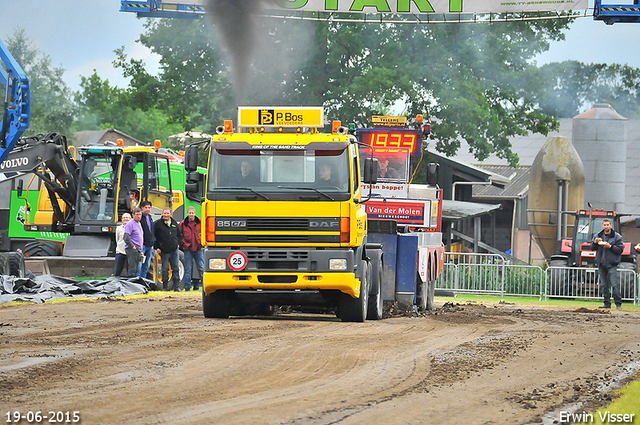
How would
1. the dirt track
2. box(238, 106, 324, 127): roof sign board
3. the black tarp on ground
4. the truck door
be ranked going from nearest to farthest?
the dirt track → box(238, 106, 324, 127): roof sign board → the black tarp on ground → the truck door

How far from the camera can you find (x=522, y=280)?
2522 centimetres

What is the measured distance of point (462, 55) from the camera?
33281 millimetres

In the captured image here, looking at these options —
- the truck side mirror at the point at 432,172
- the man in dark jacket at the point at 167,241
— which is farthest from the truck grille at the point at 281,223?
the man in dark jacket at the point at 167,241

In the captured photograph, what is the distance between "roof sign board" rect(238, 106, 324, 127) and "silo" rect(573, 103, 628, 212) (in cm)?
2957

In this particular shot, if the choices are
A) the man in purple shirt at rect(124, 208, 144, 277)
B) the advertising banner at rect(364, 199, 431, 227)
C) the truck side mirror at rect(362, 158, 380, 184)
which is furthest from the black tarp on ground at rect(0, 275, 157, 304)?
the truck side mirror at rect(362, 158, 380, 184)

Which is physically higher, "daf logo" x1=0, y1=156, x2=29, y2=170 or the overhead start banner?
the overhead start banner

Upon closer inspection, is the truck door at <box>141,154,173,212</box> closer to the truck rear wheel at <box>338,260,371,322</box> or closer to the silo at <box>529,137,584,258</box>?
the truck rear wheel at <box>338,260,371,322</box>

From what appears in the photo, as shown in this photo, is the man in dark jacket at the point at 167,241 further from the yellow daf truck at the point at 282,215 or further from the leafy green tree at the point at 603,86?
the leafy green tree at the point at 603,86

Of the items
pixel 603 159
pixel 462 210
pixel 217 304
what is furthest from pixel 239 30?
pixel 603 159

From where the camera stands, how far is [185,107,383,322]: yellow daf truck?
12.3 m

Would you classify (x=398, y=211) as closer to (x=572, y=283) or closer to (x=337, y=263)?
(x=337, y=263)

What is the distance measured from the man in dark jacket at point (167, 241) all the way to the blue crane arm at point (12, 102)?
4.87 m

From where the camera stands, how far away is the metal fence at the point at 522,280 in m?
25.1

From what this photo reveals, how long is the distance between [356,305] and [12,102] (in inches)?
294
